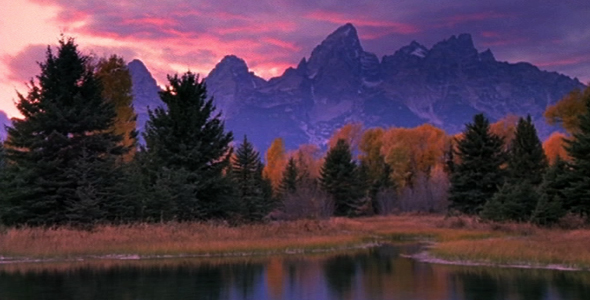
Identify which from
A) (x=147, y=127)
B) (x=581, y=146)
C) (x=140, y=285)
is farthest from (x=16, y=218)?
(x=581, y=146)

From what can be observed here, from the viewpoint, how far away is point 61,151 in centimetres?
3994

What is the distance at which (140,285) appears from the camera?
22953 millimetres

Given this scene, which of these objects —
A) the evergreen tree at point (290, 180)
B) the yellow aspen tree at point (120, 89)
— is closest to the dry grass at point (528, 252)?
the yellow aspen tree at point (120, 89)

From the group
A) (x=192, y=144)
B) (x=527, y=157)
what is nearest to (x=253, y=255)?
(x=192, y=144)

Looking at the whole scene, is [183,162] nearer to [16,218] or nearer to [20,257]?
[16,218]

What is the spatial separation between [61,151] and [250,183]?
96.2ft

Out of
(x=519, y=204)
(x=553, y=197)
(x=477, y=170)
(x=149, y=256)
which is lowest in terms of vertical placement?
(x=149, y=256)

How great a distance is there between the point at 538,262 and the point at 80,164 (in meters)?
25.8

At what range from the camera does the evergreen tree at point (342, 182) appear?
85062mm

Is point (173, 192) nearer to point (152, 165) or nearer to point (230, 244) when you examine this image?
point (152, 165)

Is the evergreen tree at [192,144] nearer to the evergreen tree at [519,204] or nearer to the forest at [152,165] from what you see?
the forest at [152,165]

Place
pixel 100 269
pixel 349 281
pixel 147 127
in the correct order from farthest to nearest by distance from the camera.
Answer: pixel 147 127 → pixel 100 269 → pixel 349 281

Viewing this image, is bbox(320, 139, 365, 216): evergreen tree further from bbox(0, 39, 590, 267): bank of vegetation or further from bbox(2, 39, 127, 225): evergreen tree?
bbox(2, 39, 127, 225): evergreen tree

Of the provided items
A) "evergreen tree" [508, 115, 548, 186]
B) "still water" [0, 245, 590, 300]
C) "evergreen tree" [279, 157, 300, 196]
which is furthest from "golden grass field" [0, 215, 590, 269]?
"evergreen tree" [279, 157, 300, 196]
